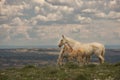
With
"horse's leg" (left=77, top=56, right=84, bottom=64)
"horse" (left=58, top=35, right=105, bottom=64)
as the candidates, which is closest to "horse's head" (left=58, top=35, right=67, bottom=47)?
"horse" (left=58, top=35, right=105, bottom=64)

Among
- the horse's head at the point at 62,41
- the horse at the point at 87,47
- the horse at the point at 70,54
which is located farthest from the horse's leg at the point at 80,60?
the horse's head at the point at 62,41

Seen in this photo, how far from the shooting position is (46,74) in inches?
943

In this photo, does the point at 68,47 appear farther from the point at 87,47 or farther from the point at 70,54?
the point at 87,47

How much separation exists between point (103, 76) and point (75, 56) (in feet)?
62.1

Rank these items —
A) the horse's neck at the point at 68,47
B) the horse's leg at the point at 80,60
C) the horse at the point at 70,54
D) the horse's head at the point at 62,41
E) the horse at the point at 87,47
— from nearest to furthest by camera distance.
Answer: the horse's leg at the point at 80,60 → the horse at the point at 70,54 → the horse's neck at the point at 68,47 → the horse at the point at 87,47 → the horse's head at the point at 62,41

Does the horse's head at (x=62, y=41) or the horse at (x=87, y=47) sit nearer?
the horse at (x=87, y=47)

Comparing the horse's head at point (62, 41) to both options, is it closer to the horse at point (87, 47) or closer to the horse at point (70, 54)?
the horse at point (87, 47)

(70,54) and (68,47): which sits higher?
(68,47)

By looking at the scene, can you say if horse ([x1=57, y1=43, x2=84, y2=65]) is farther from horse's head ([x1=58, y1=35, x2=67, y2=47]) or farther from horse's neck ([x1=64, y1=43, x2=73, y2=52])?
horse's head ([x1=58, y1=35, x2=67, y2=47])

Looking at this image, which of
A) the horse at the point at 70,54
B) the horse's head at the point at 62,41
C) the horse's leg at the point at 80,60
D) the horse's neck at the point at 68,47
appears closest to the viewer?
the horse's leg at the point at 80,60

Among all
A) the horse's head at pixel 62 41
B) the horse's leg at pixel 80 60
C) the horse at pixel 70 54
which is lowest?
the horse's leg at pixel 80 60

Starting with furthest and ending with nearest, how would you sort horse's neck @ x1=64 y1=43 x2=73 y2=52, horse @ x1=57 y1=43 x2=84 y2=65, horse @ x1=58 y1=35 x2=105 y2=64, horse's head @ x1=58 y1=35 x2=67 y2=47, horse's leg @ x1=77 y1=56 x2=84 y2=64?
1. horse's head @ x1=58 y1=35 x2=67 y2=47
2. horse @ x1=58 y1=35 x2=105 y2=64
3. horse's neck @ x1=64 y1=43 x2=73 y2=52
4. horse @ x1=57 y1=43 x2=84 y2=65
5. horse's leg @ x1=77 y1=56 x2=84 y2=64

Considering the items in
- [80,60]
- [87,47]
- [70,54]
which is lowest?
[80,60]

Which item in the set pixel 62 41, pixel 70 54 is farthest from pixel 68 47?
pixel 62 41
